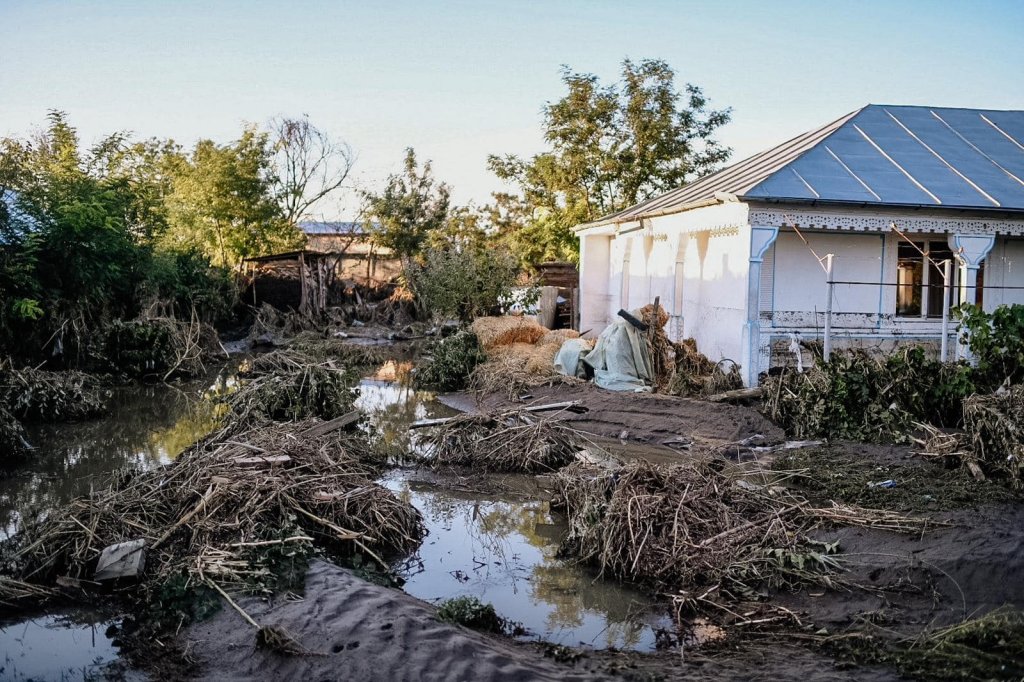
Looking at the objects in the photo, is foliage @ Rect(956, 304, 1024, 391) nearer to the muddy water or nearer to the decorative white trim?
the decorative white trim

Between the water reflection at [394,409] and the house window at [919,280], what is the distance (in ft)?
29.4

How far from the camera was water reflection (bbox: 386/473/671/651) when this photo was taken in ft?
19.5

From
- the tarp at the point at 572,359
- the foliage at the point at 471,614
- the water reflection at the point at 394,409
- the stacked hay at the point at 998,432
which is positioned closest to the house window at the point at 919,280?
the tarp at the point at 572,359

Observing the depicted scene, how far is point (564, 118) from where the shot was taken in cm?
3117

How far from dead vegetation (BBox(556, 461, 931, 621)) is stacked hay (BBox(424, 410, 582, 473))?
2214 mm

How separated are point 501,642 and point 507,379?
9201 millimetres

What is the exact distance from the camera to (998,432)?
824cm

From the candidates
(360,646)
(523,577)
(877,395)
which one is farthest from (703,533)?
(877,395)

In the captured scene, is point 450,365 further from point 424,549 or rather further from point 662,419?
point 424,549

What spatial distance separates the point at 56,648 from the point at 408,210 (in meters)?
29.8

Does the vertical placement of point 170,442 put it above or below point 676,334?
below

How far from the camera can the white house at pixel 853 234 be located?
14.3 meters

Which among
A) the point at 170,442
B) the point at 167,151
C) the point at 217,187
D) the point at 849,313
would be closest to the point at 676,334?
the point at 849,313

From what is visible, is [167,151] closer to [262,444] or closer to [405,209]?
[405,209]
